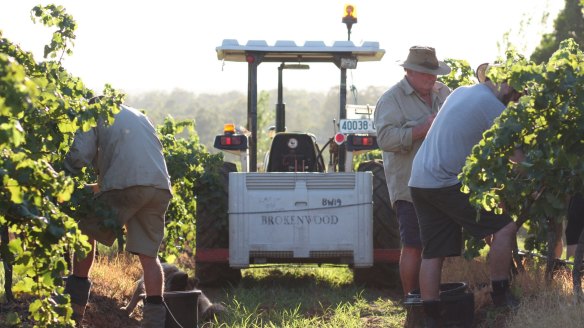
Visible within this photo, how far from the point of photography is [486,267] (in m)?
9.34

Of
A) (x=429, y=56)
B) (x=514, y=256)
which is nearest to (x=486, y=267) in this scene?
(x=514, y=256)

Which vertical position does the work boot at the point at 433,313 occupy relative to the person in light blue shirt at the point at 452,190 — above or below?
below

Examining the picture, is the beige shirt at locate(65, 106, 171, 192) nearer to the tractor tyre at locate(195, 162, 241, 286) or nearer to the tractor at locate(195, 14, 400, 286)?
the tractor at locate(195, 14, 400, 286)

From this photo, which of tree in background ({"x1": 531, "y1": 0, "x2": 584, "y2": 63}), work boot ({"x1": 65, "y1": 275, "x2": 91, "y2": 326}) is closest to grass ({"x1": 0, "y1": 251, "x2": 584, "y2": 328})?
work boot ({"x1": 65, "y1": 275, "x2": 91, "y2": 326})

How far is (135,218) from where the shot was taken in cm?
737

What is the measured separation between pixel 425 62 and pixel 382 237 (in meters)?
2.70

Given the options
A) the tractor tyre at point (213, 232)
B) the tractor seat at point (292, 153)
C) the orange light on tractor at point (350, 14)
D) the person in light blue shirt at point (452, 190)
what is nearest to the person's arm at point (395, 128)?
the person in light blue shirt at point (452, 190)

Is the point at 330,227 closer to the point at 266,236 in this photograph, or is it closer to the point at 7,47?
the point at 266,236

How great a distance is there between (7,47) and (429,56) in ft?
9.60

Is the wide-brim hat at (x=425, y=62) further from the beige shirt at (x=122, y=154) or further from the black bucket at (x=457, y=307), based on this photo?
the beige shirt at (x=122, y=154)

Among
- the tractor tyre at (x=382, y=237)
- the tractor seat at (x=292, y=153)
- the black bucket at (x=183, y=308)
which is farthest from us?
the tractor seat at (x=292, y=153)

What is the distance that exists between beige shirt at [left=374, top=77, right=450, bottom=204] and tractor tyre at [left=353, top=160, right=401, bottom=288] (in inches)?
86.3

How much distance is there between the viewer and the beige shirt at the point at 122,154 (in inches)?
283

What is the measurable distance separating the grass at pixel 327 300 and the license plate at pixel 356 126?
133cm
